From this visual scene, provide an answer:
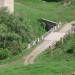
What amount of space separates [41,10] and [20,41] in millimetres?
20674

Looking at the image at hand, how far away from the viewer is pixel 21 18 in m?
53.9

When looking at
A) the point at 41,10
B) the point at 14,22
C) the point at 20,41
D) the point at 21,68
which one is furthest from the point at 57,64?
the point at 41,10

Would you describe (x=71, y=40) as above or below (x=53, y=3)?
below

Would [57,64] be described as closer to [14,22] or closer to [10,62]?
[10,62]

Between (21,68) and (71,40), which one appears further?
(71,40)

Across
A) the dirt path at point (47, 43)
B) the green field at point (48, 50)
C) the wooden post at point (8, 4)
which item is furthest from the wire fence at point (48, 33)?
the wooden post at point (8, 4)

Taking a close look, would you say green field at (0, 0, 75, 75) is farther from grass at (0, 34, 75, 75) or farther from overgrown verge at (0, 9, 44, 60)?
overgrown verge at (0, 9, 44, 60)

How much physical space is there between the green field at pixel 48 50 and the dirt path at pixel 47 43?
0.76 metres

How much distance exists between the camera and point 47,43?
155 ft

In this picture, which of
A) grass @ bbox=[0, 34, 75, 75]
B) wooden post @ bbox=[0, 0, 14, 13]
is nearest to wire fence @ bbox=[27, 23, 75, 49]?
wooden post @ bbox=[0, 0, 14, 13]

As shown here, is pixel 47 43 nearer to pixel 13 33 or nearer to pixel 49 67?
pixel 13 33

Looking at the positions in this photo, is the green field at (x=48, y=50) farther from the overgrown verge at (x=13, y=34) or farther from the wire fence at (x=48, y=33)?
the overgrown verge at (x=13, y=34)

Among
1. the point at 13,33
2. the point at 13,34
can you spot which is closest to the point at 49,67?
the point at 13,34

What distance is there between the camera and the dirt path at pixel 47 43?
4024cm
